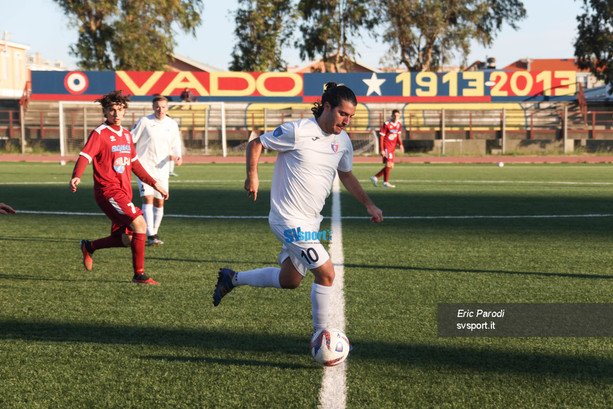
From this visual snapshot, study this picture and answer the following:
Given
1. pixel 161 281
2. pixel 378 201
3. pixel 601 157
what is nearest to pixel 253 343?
pixel 161 281

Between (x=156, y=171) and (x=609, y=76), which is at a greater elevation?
(x=609, y=76)

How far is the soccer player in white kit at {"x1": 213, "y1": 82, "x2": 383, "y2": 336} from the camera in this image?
4430mm

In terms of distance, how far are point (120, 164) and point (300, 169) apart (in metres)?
2.95

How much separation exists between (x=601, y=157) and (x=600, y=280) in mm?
26649

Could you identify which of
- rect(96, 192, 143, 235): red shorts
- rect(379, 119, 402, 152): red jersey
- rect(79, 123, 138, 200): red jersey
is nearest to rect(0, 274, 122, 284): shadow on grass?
rect(96, 192, 143, 235): red shorts

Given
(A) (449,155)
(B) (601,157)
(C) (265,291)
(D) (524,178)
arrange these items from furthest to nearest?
(A) (449,155) → (B) (601,157) → (D) (524,178) → (C) (265,291)

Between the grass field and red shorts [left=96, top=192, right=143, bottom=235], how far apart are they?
1.83 ft

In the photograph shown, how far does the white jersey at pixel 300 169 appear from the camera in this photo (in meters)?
4.55

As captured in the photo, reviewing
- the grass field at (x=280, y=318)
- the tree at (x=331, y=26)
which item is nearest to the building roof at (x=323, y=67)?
the tree at (x=331, y=26)

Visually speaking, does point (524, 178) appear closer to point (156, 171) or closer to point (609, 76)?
point (156, 171)

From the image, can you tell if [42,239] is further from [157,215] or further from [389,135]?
[389,135]

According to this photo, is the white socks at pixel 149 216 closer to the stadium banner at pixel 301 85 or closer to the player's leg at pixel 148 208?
the player's leg at pixel 148 208

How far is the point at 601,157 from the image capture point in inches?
1224

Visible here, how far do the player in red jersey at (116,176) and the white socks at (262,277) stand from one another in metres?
1.74
